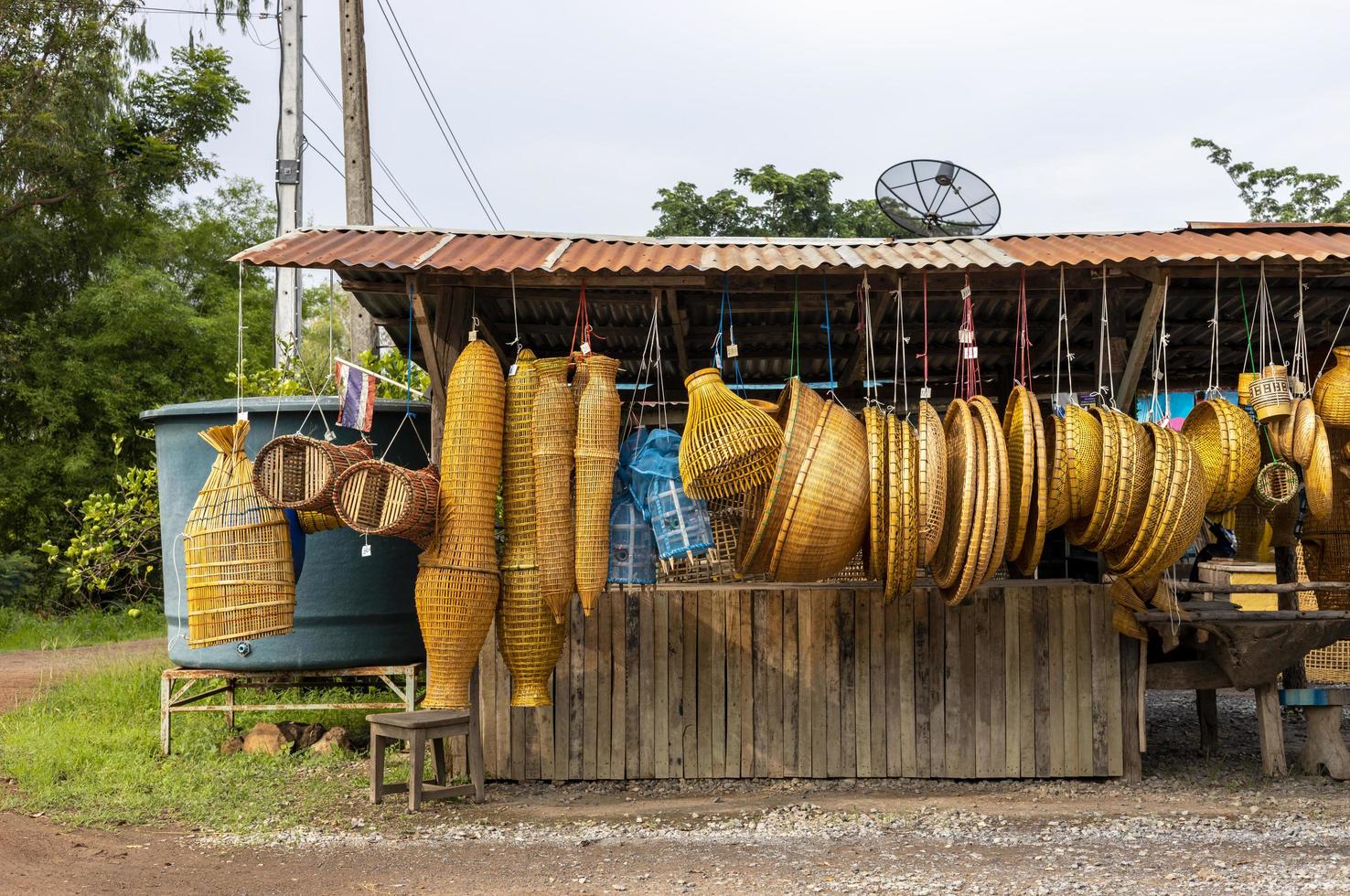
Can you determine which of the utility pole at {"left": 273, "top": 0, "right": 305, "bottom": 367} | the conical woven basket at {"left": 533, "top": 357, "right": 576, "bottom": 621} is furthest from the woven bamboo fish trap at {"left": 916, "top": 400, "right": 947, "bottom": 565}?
the utility pole at {"left": 273, "top": 0, "right": 305, "bottom": 367}

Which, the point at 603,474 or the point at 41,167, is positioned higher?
the point at 41,167

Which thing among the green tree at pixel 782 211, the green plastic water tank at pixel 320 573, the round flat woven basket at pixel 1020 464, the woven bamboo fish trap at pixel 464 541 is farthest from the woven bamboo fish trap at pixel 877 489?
the green tree at pixel 782 211

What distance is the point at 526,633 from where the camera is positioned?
17.2 ft

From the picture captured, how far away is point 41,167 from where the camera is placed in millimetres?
14367

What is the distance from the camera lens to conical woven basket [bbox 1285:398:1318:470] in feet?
17.9

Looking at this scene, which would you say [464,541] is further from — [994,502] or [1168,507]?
[1168,507]

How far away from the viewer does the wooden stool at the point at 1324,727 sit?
609 centimetres

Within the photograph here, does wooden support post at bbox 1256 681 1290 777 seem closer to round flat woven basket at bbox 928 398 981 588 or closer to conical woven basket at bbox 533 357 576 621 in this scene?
round flat woven basket at bbox 928 398 981 588

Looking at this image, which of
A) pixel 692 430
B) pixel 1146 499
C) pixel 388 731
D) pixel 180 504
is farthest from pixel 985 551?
pixel 180 504

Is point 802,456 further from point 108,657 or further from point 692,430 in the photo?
point 108,657

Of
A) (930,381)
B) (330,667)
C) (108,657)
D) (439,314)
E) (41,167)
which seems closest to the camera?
(439,314)

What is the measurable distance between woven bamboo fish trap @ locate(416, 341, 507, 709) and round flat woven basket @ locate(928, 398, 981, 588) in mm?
2079

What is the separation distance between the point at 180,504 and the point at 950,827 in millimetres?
4993

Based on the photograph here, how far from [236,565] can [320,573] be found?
1.68 m
